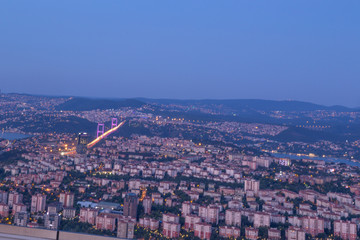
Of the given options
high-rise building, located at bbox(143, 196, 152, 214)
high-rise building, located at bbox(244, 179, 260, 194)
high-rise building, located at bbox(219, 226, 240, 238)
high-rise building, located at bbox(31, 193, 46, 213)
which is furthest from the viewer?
high-rise building, located at bbox(244, 179, 260, 194)

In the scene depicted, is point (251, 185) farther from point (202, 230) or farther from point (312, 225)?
point (202, 230)

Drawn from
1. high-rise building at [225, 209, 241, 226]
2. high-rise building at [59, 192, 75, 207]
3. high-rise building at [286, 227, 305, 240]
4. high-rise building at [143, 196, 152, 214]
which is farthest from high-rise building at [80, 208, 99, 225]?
high-rise building at [286, 227, 305, 240]

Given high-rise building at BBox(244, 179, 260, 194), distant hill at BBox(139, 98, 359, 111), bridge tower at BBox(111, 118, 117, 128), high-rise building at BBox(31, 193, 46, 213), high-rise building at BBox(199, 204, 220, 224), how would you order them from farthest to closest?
distant hill at BBox(139, 98, 359, 111), bridge tower at BBox(111, 118, 117, 128), high-rise building at BBox(244, 179, 260, 194), high-rise building at BBox(199, 204, 220, 224), high-rise building at BBox(31, 193, 46, 213)

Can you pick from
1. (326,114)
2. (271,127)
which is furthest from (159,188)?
(326,114)

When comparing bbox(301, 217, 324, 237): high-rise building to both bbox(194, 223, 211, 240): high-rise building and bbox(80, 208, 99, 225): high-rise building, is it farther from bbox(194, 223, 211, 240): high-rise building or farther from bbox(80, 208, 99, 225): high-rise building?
bbox(80, 208, 99, 225): high-rise building

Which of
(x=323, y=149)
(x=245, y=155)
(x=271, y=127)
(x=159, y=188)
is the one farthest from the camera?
(x=271, y=127)

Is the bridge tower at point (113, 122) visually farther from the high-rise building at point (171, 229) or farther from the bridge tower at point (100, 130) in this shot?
the high-rise building at point (171, 229)

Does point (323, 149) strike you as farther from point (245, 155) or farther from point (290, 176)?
point (290, 176)
